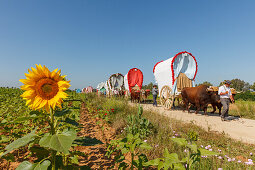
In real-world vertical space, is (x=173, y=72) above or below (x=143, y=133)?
above

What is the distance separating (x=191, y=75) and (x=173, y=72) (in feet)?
4.67

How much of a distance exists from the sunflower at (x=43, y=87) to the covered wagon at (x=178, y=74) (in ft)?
24.0

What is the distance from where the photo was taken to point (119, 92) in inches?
526

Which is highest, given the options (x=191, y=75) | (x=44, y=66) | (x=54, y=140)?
(x=191, y=75)

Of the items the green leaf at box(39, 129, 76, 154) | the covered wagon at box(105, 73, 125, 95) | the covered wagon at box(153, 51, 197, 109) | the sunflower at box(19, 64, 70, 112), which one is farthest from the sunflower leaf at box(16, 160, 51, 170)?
the covered wagon at box(105, 73, 125, 95)

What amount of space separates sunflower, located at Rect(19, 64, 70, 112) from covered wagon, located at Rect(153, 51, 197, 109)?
730 cm

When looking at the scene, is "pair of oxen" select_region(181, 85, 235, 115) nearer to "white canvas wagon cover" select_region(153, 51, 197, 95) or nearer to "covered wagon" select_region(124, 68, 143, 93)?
"white canvas wagon cover" select_region(153, 51, 197, 95)

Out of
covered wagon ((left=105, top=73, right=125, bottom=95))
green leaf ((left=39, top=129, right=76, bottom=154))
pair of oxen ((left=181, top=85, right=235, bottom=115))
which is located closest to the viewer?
green leaf ((left=39, top=129, right=76, bottom=154))

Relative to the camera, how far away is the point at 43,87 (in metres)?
1.19

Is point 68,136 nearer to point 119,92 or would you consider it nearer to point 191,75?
point 191,75

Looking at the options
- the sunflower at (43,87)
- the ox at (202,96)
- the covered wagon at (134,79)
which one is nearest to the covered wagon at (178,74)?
the ox at (202,96)

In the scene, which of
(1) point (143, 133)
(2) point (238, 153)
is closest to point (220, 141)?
(2) point (238, 153)

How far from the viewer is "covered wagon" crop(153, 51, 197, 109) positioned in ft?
25.3

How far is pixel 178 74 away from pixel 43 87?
7875 millimetres
